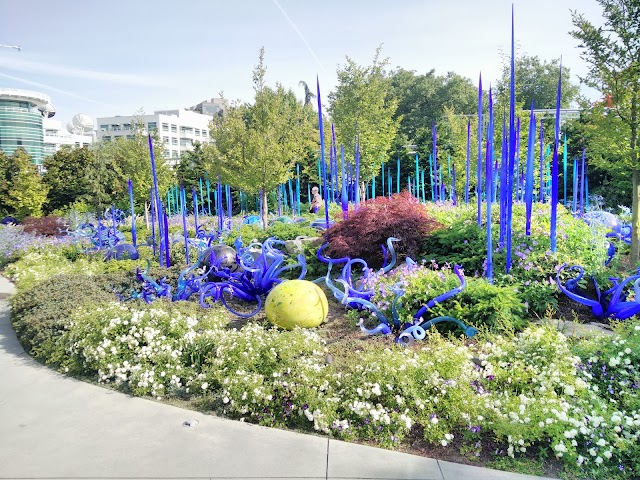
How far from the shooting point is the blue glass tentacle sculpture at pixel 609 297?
14.6 feet

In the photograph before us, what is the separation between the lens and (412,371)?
348cm

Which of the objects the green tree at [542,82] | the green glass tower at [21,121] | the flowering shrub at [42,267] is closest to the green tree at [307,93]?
the green tree at [542,82]

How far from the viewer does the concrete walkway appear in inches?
110

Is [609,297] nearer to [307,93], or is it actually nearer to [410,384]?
[410,384]

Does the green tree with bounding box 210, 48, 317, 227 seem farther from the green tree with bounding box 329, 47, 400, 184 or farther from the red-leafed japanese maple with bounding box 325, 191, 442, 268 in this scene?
the red-leafed japanese maple with bounding box 325, 191, 442, 268

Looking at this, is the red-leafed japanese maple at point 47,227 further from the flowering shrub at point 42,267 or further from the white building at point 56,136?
the white building at point 56,136

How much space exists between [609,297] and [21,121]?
3082 inches

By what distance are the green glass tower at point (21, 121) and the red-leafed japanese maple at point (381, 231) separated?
2728 inches

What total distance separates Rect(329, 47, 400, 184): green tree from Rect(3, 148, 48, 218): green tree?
46.1 ft

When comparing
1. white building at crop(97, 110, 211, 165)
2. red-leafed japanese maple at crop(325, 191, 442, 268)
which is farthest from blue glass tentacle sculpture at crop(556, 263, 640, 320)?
white building at crop(97, 110, 211, 165)

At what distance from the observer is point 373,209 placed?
6.89 metres

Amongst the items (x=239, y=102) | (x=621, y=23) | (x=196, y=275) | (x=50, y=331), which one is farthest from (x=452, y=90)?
(x=50, y=331)

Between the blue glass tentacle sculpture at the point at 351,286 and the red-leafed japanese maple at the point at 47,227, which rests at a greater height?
the red-leafed japanese maple at the point at 47,227

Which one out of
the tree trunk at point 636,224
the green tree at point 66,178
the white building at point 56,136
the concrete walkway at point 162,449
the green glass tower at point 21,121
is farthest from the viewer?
the white building at point 56,136
